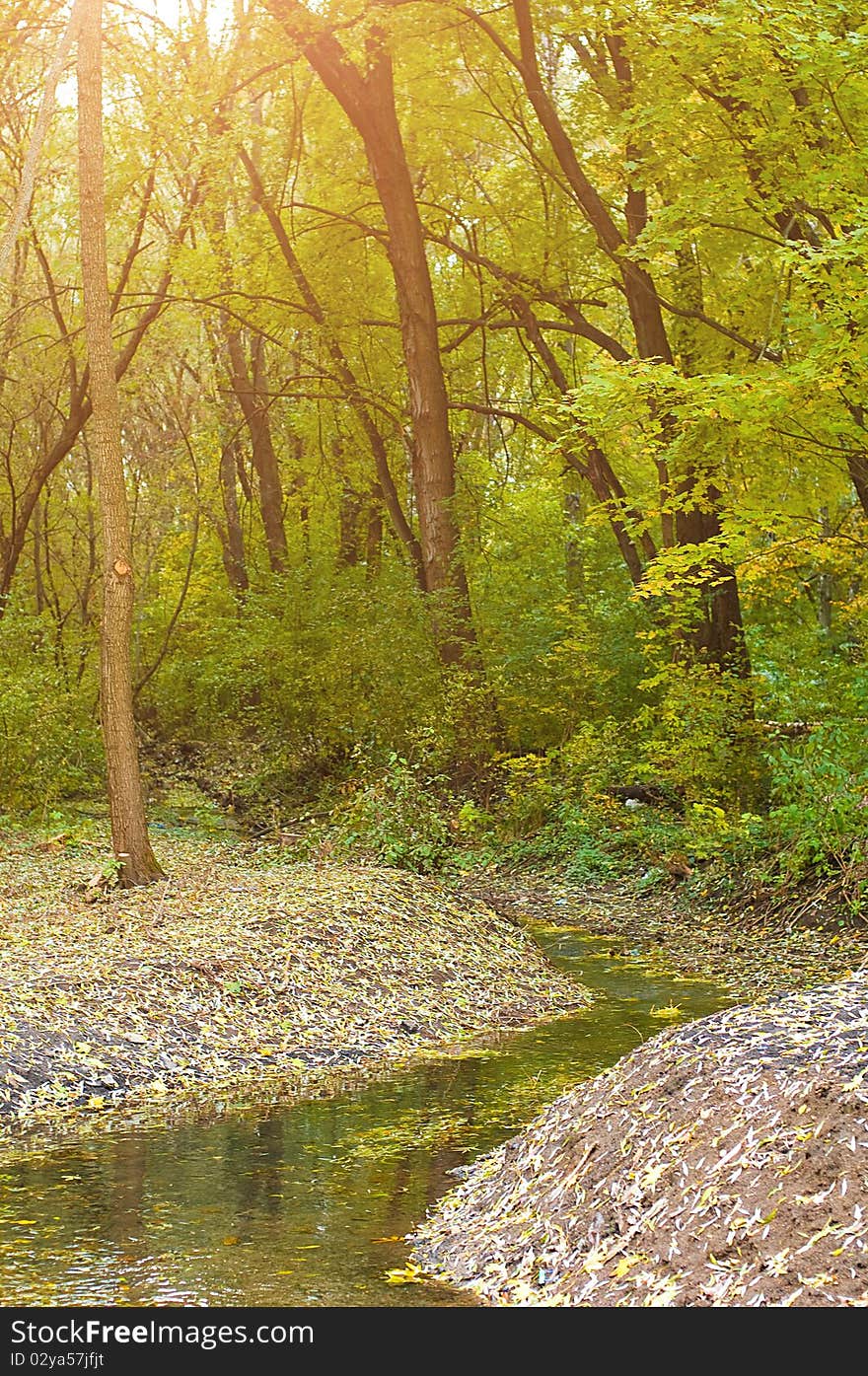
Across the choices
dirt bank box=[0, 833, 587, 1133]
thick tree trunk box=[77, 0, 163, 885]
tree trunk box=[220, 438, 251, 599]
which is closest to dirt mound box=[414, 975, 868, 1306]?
dirt bank box=[0, 833, 587, 1133]

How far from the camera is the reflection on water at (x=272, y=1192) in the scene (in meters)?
4.73

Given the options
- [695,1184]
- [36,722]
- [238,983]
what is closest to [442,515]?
[36,722]

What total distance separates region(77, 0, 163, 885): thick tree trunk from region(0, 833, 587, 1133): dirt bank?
790mm

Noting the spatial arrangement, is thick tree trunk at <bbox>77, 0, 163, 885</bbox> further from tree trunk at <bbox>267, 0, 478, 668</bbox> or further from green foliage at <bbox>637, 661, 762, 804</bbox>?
tree trunk at <bbox>267, 0, 478, 668</bbox>

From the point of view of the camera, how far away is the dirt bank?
7.95 metres

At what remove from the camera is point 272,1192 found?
19.6 ft

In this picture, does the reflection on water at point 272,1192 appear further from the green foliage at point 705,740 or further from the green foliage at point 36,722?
the green foliage at point 36,722

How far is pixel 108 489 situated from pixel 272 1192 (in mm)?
7599

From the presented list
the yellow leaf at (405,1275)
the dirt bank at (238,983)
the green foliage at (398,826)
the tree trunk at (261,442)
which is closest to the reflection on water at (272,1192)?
the yellow leaf at (405,1275)

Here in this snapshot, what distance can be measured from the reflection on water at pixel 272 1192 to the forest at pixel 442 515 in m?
0.23

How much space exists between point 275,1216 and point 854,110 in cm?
1035

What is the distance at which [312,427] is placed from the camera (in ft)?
78.8
